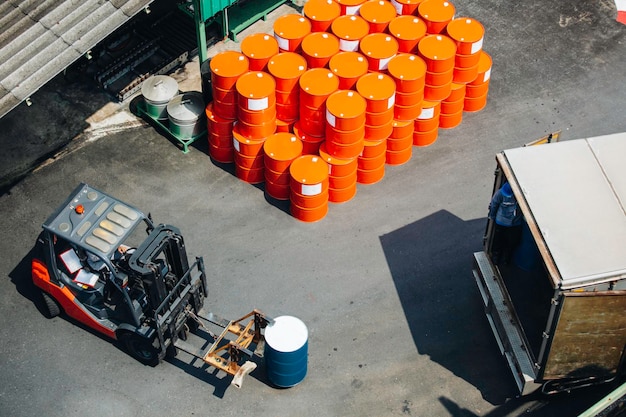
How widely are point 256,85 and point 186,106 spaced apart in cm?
175

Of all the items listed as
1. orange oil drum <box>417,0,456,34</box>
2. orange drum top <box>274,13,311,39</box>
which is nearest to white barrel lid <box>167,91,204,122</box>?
orange drum top <box>274,13,311,39</box>

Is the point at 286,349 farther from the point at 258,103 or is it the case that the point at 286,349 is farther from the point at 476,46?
the point at 476,46

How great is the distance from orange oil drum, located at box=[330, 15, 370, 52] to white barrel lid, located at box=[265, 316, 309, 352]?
17.2 feet

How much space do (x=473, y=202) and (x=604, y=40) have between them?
5.39m

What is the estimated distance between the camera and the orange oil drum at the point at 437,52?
13.7m

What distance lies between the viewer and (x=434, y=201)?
1362 centimetres

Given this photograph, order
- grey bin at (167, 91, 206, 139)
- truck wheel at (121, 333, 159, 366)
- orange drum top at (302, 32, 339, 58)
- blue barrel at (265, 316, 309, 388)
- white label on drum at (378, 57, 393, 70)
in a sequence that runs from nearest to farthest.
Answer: blue barrel at (265, 316, 309, 388)
truck wheel at (121, 333, 159, 366)
white label on drum at (378, 57, 393, 70)
orange drum top at (302, 32, 339, 58)
grey bin at (167, 91, 206, 139)

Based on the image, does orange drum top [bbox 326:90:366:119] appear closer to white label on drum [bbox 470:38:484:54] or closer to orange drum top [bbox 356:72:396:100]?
orange drum top [bbox 356:72:396:100]

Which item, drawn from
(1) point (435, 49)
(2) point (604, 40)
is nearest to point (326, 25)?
(1) point (435, 49)

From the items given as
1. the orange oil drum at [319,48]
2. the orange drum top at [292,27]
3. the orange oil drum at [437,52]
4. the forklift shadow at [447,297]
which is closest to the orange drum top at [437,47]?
the orange oil drum at [437,52]

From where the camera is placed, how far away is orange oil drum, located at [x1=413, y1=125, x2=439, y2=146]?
47.0ft

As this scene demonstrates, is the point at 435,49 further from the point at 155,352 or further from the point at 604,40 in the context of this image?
the point at 155,352

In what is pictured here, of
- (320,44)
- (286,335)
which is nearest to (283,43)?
(320,44)

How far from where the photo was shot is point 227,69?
13422 millimetres
